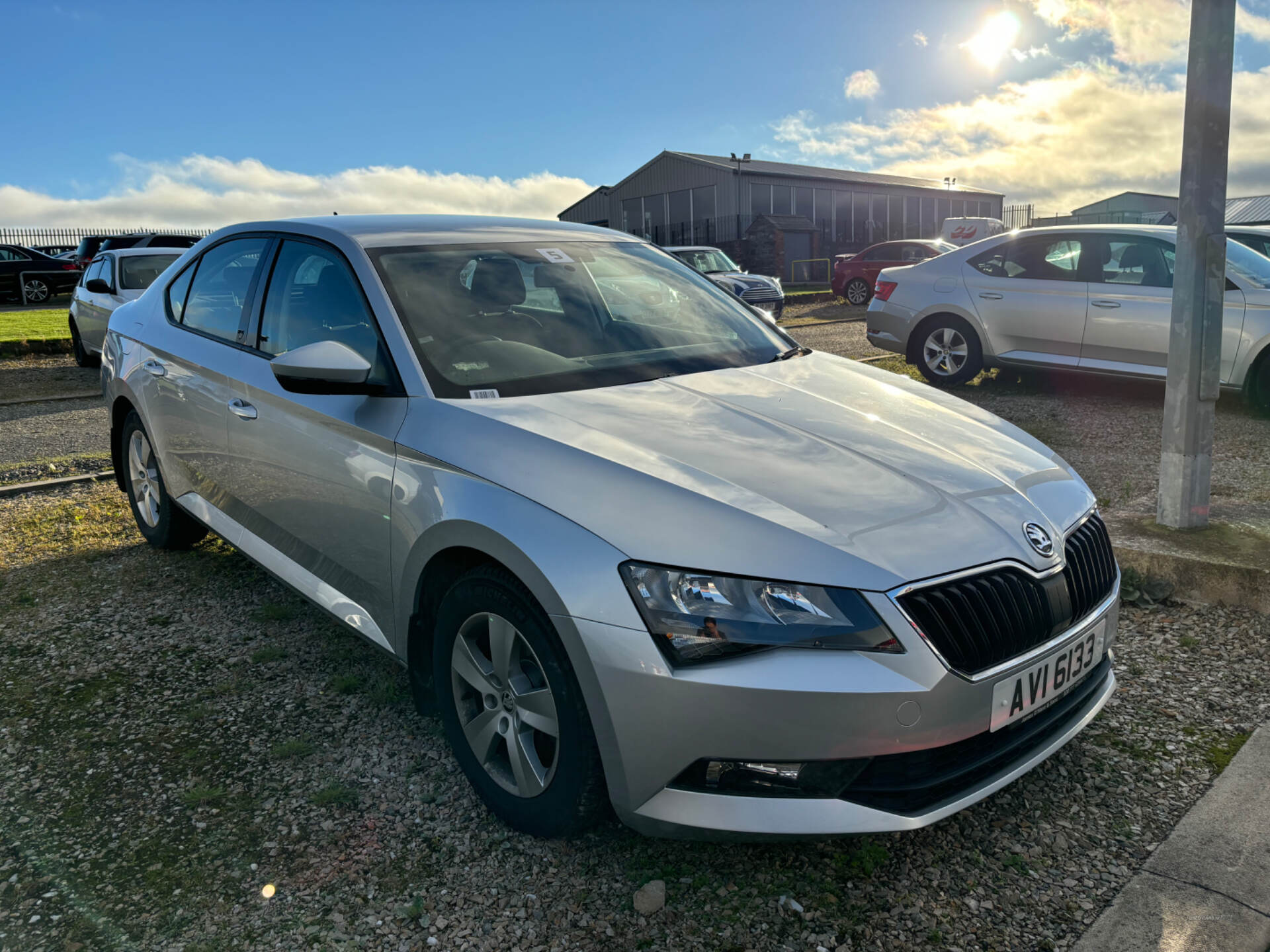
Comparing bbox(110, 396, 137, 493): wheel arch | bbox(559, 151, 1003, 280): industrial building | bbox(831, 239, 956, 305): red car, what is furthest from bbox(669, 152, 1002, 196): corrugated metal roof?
bbox(110, 396, 137, 493): wheel arch

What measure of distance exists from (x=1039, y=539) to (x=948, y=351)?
7.45 meters

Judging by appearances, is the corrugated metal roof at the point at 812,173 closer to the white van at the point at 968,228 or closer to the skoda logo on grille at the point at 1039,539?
the white van at the point at 968,228

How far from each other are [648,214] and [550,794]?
157ft

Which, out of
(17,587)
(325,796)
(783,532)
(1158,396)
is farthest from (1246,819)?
(1158,396)

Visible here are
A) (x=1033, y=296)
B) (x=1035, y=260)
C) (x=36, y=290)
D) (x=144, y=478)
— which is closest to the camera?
(x=144, y=478)

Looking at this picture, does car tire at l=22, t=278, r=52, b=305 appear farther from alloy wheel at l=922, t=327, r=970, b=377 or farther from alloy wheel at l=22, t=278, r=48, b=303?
alloy wheel at l=922, t=327, r=970, b=377

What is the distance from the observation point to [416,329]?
2.91 metres

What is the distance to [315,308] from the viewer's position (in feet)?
11.0

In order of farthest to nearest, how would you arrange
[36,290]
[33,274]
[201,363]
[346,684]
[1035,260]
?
[36,290]
[33,274]
[1035,260]
[201,363]
[346,684]

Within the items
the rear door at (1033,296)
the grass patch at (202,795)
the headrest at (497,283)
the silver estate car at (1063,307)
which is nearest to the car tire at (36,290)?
the silver estate car at (1063,307)

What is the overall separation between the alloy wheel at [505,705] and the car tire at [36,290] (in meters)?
27.6

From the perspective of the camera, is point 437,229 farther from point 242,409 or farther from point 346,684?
point 346,684

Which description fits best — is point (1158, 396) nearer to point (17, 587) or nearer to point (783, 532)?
point (783, 532)

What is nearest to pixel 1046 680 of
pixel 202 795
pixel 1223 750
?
pixel 1223 750
